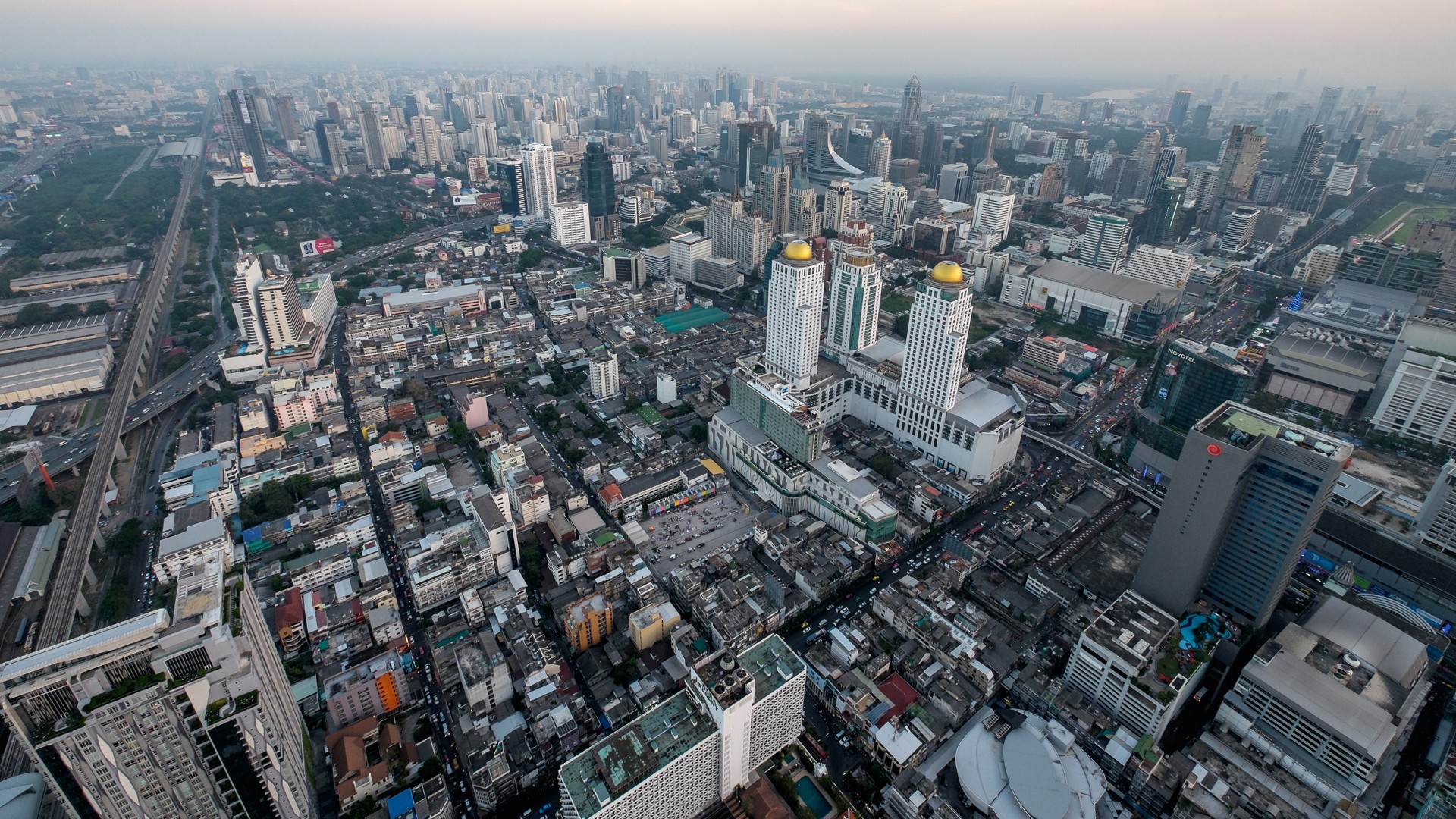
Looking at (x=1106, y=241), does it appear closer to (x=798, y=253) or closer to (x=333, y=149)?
(x=798, y=253)

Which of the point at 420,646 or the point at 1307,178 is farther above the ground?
the point at 1307,178

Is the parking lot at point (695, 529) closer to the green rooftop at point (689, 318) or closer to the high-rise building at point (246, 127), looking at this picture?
the green rooftop at point (689, 318)

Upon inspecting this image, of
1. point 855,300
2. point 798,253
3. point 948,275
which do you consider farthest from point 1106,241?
point 798,253

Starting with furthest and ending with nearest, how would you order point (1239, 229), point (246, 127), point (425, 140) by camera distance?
point (425, 140) → point (246, 127) → point (1239, 229)

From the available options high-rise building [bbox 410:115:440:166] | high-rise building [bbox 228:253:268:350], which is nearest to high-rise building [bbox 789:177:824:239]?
high-rise building [bbox 228:253:268:350]

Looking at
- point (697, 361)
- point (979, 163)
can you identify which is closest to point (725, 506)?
point (697, 361)

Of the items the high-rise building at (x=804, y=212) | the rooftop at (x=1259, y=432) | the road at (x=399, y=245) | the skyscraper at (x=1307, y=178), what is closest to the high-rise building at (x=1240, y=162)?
the skyscraper at (x=1307, y=178)
